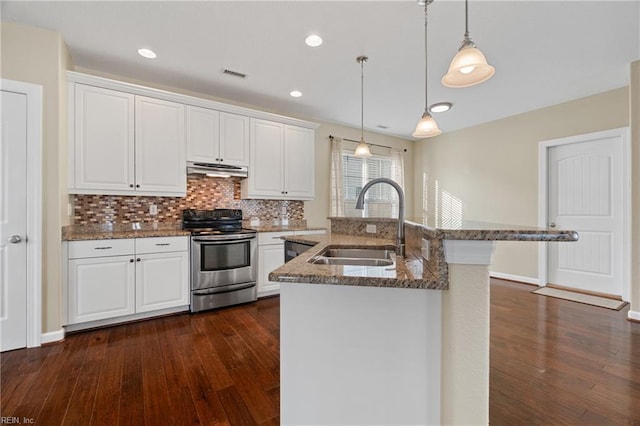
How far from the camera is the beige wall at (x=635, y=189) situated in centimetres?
291

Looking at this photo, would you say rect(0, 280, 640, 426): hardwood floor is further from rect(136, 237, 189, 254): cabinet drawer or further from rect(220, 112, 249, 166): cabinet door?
rect(220, 112, 249, 166): cabinet door

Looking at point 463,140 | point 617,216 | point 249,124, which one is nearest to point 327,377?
point 249,124

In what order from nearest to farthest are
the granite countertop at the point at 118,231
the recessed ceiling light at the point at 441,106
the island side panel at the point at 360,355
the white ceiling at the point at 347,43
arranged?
the island side panel at the point at 360,355
the white ceiling at the point at 347,43
the granite countertop at the point at 118,231
the recessed ceiling light at the point at 441,106

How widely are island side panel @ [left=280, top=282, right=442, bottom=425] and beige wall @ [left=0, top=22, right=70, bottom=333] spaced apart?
245 cm

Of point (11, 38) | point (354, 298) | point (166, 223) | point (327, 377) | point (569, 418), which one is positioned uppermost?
point (11, 38)

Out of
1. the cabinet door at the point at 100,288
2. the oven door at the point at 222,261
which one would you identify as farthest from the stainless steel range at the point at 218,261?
the cabinet door at the point at 100,288

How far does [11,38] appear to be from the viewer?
7.57ft

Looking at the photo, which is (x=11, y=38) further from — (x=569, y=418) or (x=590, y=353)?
(x=590, y=353)

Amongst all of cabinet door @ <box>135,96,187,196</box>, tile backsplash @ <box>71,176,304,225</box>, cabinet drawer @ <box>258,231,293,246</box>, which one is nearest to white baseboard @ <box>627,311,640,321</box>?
cabinet drawer @ <box>258,231,293,246</box>

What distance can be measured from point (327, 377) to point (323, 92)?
11.2ft

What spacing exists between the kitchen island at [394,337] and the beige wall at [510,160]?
161 inches

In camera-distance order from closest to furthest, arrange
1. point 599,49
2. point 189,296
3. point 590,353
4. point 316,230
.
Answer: point 590,353
point 599,49
point 189,296
point 316,230

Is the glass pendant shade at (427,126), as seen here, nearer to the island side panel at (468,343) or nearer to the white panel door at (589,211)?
the island side panel at (468,343)

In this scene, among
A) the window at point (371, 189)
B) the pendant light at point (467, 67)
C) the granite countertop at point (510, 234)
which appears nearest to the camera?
the granite countertop at point (510, 234)
